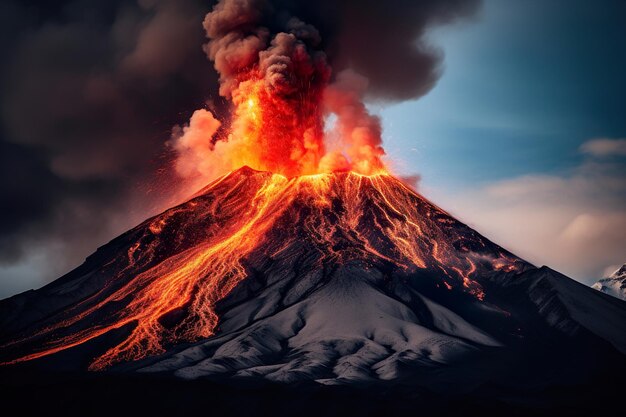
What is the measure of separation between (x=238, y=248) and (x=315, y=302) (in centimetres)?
1278

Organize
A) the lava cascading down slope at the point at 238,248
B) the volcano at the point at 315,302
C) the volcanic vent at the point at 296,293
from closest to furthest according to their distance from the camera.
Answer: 1. the volcano at the point at 315,302
2. the volcanic vent at the point at 296,293
3. the lava cascading down slope at the point at 238,248

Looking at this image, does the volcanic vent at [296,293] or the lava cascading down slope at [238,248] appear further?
the lava cascading down slope at [238,248]

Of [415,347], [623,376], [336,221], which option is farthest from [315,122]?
[623,376]

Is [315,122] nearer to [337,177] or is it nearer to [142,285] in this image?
[337,177]

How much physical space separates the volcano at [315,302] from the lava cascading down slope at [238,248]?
7.2 inches

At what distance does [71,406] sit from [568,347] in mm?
35332

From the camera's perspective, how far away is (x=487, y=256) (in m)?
72.1

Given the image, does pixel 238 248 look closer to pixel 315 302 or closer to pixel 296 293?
pixel 296 293

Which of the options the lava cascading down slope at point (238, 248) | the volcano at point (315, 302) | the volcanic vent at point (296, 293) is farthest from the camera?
the lava cascading down slope at point (238, 248)

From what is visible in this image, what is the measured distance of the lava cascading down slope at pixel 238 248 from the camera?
55.5 m

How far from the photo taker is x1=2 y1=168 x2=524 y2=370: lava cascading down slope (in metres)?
55.5

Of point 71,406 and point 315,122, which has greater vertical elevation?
point 315,122

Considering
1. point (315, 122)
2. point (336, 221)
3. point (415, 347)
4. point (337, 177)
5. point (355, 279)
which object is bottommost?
point (415, 347)

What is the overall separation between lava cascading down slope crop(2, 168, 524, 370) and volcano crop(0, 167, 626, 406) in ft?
0.60
